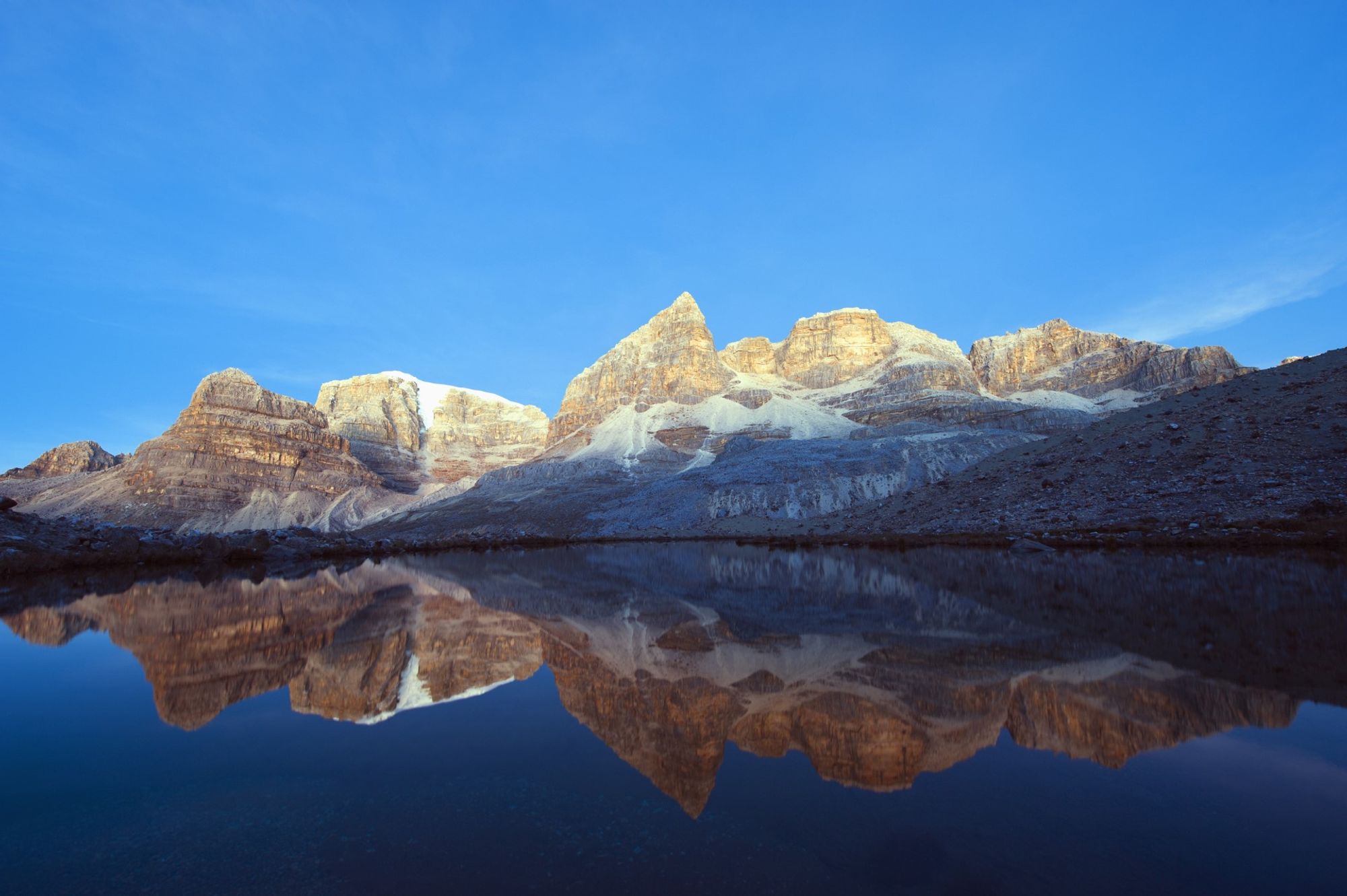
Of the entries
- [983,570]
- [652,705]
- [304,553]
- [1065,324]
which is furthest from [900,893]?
[1065,324]

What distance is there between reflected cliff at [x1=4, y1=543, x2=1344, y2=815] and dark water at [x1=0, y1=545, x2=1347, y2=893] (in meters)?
0.06

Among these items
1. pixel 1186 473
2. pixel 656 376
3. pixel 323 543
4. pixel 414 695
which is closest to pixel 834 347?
pixel 656 376

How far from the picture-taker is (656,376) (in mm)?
182000

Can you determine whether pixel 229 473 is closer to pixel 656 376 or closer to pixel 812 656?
pixel 656 376

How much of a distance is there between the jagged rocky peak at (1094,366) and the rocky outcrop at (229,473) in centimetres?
18440

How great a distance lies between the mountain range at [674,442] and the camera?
89.6 metres

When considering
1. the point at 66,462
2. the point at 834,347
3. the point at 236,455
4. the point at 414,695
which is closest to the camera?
the point at 414,695

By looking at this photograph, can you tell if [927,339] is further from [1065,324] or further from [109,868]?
[109,868]

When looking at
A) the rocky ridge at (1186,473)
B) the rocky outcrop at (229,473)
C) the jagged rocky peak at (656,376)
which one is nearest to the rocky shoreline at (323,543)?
the rocky ridge at (1186,473)

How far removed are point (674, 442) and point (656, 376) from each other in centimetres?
3887

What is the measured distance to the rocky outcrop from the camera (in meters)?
118

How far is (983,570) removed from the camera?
77.7ft

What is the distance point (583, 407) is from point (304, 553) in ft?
467

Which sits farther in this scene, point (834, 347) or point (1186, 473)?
point (834, 347)
